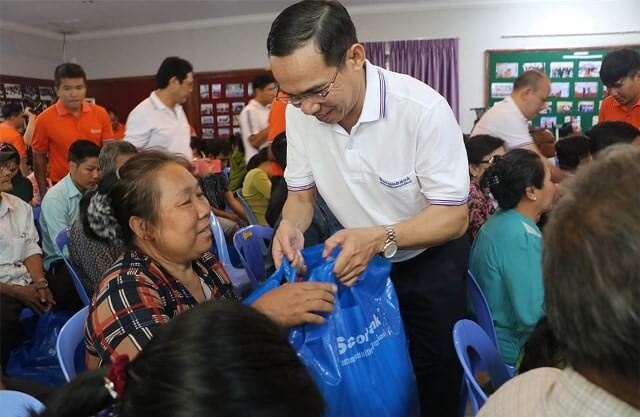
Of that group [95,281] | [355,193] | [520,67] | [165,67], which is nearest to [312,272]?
[355,193]

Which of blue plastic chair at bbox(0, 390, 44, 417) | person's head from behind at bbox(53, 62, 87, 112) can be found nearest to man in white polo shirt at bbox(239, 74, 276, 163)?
person's head from behind at bbox(53, 62, 87, 112)

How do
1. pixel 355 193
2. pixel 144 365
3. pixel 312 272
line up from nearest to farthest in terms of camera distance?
pixel 144 365 → pixel 312 272 → pixel 355 193

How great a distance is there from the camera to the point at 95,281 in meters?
2.28

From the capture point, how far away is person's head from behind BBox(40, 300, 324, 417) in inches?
27.8

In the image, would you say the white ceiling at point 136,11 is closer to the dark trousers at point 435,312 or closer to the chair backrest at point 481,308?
the chair backrest at point 481,308

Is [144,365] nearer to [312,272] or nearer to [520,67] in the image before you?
[312,272]

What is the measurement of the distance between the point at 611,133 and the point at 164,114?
2.76 meters

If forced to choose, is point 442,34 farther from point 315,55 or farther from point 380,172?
point 315,55

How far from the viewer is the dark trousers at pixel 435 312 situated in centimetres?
157

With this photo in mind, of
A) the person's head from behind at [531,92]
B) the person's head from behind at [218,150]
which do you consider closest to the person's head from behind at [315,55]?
the person's head from behind at [531,92]

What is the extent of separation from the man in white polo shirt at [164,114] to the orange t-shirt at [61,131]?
694mm

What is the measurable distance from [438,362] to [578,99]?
7.16 metres

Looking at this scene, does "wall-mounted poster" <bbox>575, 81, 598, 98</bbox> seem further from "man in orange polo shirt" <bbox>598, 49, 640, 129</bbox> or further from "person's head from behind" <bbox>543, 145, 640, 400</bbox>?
"person's head from behind" <bbox>543, 145, 640, 400</bbox>

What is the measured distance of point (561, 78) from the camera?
7566 mm
